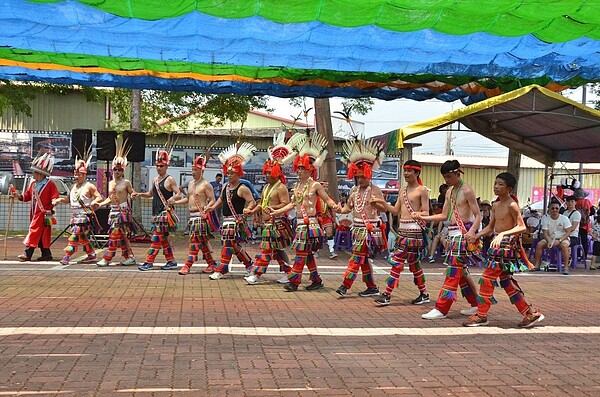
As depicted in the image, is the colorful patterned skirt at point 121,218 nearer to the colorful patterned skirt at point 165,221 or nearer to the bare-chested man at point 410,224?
the colorful patterned skirt at point 165,221

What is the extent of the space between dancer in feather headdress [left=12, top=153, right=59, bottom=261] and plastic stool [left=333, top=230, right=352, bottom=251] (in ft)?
22.8

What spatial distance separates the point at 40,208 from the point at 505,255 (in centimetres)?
908

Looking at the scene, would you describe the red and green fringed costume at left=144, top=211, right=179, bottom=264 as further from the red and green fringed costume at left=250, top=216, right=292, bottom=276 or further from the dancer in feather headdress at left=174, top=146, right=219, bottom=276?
the red and green fringed costume at left=250, top=216, right=292, bottom=276

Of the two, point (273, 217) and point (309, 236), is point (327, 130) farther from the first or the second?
point (309, 236)

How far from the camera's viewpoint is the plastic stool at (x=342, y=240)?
16.6 meters

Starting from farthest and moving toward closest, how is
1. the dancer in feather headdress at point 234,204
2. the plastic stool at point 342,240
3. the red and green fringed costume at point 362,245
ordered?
the plastic stool at point 342,240
the dancer in feather headdress at point 234,204
the red and green fringed costume at point 362,245

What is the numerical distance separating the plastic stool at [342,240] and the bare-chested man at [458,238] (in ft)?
28.1

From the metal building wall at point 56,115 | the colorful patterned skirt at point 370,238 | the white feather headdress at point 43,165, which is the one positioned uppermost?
the metal building wall at point 56,115

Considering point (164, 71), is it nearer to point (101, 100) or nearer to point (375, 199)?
point (375, 199)

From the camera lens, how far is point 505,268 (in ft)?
23.6

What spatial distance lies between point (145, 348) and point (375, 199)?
13.1 ft

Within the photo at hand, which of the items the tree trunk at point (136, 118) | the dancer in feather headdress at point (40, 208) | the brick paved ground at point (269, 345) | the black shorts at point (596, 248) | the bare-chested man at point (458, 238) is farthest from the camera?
the tree trunk at point (136, 118)

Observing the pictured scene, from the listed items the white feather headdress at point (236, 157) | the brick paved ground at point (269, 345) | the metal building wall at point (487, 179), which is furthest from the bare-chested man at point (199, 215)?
the metal building wall at point (487, 179)

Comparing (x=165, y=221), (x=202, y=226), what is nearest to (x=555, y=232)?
(x=202, y=226)
